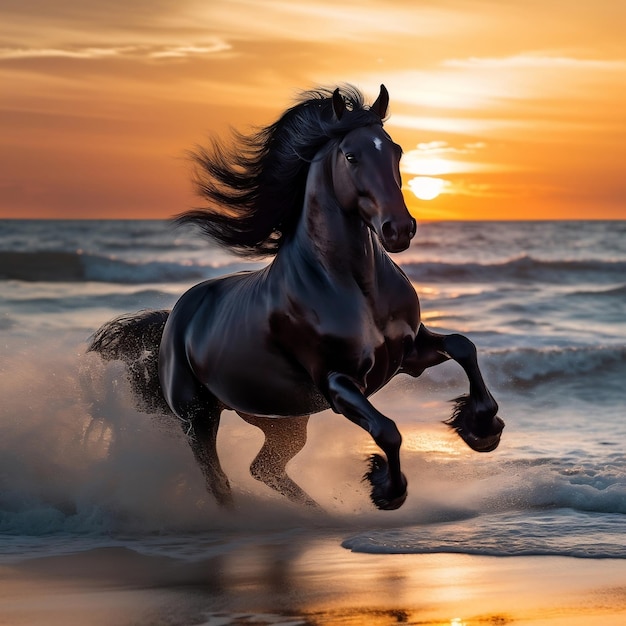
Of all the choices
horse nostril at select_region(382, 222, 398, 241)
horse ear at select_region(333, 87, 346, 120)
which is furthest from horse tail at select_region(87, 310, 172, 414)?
horse nostril at select_region(382, 222, 398, 241)

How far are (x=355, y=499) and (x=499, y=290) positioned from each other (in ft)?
62.5

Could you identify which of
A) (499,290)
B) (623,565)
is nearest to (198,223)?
(623,565)

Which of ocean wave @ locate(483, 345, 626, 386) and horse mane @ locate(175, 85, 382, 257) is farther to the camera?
ocean wave @ locate(483, 345, 626, 386)

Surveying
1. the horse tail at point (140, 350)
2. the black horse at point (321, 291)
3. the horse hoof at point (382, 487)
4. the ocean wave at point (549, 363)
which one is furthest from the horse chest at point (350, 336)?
the ocean wave at point (549, 363)

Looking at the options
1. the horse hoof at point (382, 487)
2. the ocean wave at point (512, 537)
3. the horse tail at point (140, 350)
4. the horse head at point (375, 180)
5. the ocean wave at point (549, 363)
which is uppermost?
the ocean wave at point (549, 363)

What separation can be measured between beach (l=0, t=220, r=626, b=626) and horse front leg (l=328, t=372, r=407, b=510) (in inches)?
14.3

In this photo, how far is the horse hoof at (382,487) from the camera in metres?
5.23

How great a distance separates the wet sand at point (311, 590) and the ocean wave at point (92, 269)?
72.0ft

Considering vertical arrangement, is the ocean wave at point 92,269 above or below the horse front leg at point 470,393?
above

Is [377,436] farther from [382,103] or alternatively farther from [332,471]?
[332,471]

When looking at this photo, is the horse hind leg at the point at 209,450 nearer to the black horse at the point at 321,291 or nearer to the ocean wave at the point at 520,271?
the black horse at the point at 321,291

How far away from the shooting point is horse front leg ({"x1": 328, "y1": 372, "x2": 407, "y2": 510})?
5.11 metres

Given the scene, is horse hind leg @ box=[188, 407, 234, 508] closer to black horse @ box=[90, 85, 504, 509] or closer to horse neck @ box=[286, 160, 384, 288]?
black horse @ box=[90, 85, 504, 509]

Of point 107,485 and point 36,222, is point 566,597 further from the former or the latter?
point 36,222
